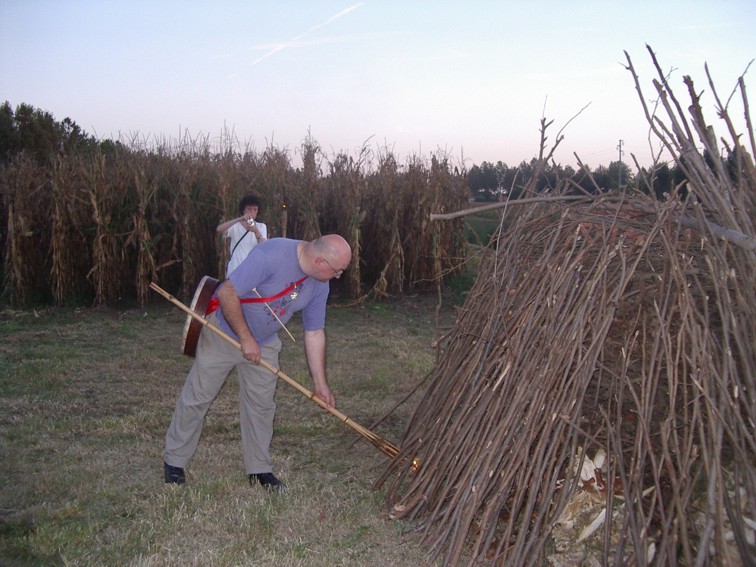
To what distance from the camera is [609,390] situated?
11.5 ft

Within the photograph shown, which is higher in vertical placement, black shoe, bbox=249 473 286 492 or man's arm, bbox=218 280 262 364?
man's arm, bbox=218 280 262 364

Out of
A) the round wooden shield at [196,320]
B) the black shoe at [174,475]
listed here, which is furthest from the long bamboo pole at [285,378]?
the black shoe at [174,475]

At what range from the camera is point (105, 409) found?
262 inches

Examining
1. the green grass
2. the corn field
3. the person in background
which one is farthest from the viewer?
the corn field

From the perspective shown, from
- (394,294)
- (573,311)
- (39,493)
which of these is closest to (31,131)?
(394,294)

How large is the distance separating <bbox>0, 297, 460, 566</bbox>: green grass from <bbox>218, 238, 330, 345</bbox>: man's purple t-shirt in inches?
36.6

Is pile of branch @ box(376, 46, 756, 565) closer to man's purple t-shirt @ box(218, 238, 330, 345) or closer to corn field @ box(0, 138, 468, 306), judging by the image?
man's purple t-shirt @ box(218, 238, 330, 345)

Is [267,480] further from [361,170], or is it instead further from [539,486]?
[361,170]

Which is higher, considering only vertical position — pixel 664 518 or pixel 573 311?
pixel 573 311

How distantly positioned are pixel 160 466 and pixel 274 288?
158 centimetres

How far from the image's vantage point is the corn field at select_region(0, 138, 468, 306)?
11.7 meters

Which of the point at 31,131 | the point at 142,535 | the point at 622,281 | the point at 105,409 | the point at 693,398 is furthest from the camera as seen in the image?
the point at 31,131

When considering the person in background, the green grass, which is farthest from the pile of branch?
the person in background

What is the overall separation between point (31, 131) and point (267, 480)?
71.7 ft
